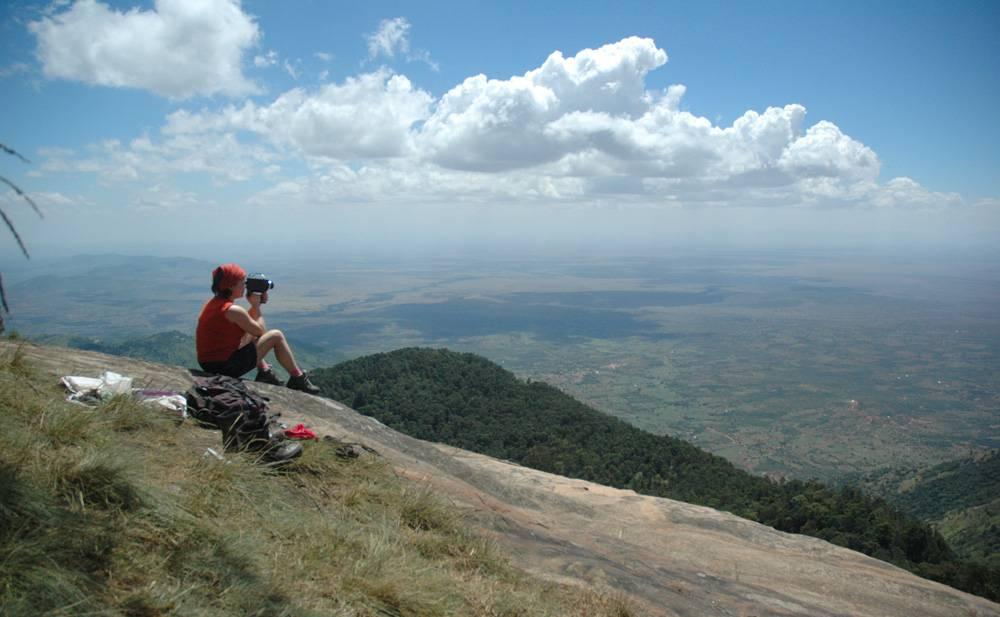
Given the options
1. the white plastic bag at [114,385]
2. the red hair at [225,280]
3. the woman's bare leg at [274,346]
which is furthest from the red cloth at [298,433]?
the red hair at [225,280]

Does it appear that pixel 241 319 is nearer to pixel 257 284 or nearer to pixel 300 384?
pixel 257 284

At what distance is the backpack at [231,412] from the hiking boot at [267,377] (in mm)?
2693

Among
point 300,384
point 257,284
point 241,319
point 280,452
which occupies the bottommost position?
point 300,384

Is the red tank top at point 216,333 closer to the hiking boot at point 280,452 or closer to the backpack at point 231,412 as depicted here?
the backpack at point 231,412

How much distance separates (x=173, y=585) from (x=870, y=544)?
21.3 meters

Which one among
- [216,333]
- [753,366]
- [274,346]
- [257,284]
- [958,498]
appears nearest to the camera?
[216,333]

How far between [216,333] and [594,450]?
26.0 metres

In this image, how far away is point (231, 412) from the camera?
489cm

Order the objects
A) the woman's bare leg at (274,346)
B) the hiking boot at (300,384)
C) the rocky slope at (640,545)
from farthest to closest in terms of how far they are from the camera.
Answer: the hiking boot at (300,384) < the woman's bare leg at (274,346) < the rocky slope at (640,545)

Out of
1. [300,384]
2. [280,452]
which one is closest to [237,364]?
[300,384]

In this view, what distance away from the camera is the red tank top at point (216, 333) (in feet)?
22.9

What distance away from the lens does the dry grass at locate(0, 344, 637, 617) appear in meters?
2.64

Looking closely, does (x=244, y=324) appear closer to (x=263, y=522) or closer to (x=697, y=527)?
(x=263, y=522)

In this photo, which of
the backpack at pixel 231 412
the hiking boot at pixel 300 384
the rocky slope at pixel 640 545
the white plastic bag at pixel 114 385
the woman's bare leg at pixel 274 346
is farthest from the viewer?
the hiking boot at pixel 300 384
